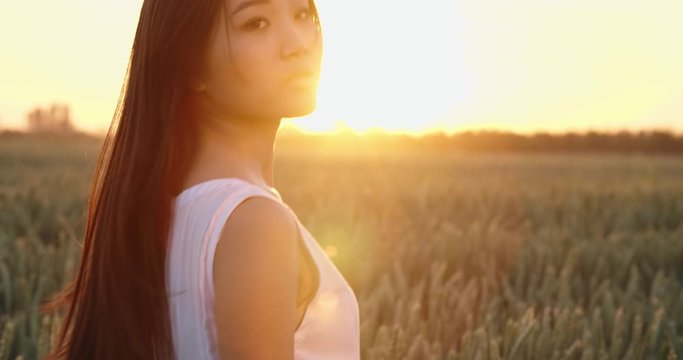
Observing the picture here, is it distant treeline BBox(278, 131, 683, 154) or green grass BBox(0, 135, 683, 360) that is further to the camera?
distant treeline BBox(278, 131, 683, 154)

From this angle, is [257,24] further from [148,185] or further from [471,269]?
[471,269]

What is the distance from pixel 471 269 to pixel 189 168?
Answer: 2.43 meters

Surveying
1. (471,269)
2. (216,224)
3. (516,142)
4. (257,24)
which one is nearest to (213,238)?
(216,224)

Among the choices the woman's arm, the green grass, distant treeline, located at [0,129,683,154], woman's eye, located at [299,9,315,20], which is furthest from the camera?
distant treeline, located at [0,129,683,154]

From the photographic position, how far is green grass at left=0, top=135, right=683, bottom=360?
2107 mm

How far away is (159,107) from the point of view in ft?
3.69

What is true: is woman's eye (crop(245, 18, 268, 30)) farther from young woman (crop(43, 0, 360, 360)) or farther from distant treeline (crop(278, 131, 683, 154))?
distant treeline (crop(278, 131, 683, 154))

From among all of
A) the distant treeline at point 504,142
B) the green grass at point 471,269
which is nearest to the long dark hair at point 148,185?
the green grass at point 471,269

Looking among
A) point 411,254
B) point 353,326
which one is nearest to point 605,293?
point 411,254

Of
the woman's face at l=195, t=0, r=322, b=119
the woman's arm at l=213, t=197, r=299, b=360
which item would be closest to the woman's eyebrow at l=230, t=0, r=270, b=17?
the woman's face at l=195, t=0, r=322, b=119

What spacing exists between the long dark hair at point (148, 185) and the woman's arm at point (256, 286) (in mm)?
178

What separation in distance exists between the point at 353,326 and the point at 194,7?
0.44 meters

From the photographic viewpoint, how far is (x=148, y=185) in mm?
1091

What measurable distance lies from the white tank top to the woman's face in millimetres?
110
